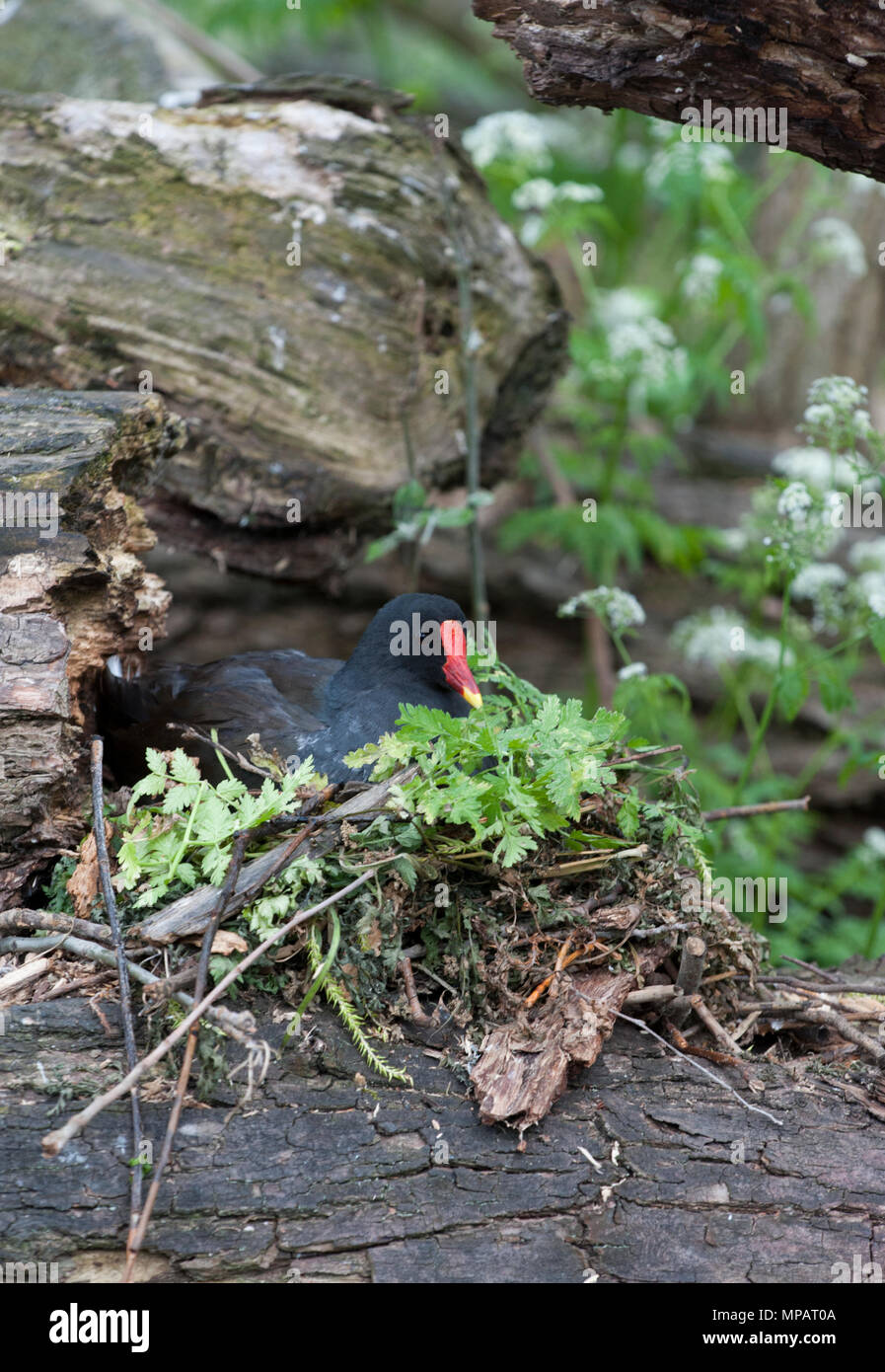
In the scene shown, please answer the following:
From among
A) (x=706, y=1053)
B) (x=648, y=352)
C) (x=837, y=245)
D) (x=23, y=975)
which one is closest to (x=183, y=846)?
(x=23, y=975)

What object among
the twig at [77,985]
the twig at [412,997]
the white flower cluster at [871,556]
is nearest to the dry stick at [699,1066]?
the twig at [412,997]

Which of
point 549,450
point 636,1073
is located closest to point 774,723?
point 549,450

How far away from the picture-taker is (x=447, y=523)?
4.10 meters

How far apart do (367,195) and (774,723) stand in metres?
3.97

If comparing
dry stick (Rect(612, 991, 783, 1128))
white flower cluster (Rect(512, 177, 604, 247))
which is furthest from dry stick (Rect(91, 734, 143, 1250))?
white flower cluster (Rect(512, 177, 604, 247))

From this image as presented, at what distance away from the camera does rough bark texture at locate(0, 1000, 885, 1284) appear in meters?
2.27

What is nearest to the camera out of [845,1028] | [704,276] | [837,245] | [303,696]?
[845,1028]

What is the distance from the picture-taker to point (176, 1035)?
7.39ft

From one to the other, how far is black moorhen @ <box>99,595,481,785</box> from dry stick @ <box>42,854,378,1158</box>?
0.73m

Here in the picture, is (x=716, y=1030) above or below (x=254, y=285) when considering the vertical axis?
below

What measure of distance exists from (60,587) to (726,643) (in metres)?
3.35

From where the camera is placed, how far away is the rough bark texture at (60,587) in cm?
285

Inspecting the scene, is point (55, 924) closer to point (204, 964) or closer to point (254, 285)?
point (204, 964)

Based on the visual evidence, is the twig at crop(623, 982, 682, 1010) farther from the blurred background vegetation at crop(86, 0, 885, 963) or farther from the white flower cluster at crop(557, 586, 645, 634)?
the white flower cluster at crop(557, 586, 645, 634)
